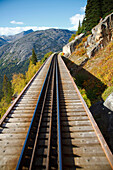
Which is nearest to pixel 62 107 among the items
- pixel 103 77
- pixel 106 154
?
pixel 106 154

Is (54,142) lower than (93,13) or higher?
lower

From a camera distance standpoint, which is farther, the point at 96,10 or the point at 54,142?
the point at 96,10

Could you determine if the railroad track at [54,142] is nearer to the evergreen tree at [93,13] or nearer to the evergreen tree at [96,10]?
the evergreen tree at [96,10]

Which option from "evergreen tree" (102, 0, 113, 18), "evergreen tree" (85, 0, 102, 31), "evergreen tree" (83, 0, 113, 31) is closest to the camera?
"evergreen tree" (102, 0, 113, 18)

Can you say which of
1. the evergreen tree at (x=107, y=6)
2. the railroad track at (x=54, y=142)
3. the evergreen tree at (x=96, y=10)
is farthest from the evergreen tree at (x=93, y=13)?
the railroad track at (x=54, y=142)

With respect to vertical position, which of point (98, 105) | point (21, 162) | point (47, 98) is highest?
point (47, 98)

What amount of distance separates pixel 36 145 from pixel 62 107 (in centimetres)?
296

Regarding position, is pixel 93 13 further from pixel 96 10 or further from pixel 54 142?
pixel 54 142

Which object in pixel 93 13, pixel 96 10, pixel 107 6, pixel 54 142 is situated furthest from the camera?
pixel 93 13

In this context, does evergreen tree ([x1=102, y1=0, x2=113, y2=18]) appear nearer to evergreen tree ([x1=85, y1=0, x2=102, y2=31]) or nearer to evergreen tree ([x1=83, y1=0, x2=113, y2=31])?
evergreen tree ([x1=83, y1=0, x2=113, y2=31])

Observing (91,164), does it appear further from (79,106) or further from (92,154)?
(79,106)

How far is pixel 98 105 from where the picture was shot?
8.52 m

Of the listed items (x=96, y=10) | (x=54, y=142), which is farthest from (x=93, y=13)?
(x=54, y=142)

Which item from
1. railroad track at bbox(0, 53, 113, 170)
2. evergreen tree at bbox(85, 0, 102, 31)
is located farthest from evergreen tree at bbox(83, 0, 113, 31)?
railroad track at bbox(0, 53, 113, 170)
